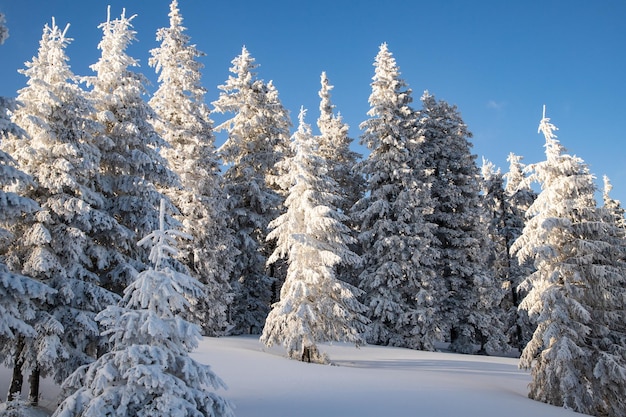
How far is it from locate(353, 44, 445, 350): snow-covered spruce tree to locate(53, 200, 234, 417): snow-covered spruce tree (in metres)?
18.8

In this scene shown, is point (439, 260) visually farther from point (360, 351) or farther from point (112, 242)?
point (112, 242)

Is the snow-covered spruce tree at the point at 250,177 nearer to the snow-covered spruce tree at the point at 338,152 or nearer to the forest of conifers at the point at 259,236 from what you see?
the forest of conifers at the point at 259,236

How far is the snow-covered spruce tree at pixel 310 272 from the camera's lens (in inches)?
658

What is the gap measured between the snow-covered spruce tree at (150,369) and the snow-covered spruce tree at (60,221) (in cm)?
549

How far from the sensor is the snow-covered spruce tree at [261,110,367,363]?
16.7 metres

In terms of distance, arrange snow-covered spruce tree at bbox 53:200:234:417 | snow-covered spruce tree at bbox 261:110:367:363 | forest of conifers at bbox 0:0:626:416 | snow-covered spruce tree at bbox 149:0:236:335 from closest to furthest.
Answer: snow-covered spruce tree at bbox 53:200:234:417
forest of conifers at bbox 0:0:626:416
snow-covered spruce tree at bbox 261:110:367:363
snow-covered spruce tree at bbox 149:0:236:335

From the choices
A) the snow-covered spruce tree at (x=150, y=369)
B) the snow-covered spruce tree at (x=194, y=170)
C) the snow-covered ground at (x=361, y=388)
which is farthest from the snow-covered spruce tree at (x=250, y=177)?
the snow-covered spruce tree at (x=150, y=369)

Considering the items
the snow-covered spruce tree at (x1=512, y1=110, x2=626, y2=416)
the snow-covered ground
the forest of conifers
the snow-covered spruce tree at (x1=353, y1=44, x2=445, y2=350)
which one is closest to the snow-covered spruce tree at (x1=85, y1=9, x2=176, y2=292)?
the forest of conifers

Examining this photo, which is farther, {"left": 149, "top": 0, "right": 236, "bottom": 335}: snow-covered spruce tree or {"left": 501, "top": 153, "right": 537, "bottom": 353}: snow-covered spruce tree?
{"left": 501, "top": 153, "right": 537, "bottom": 353}: snow-covered spruce tree

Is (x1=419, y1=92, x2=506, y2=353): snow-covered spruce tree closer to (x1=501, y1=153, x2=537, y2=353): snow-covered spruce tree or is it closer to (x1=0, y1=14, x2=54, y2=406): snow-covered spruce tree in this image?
(x1=501, y1=153, x2=537, y2=353): snow-covered spruce tree

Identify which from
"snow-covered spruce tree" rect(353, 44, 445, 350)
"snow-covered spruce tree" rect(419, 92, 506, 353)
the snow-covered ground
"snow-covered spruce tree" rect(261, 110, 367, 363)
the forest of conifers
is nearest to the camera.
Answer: the forest of conifers

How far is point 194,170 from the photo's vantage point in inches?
937

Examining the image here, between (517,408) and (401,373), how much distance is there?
4247 millimetres

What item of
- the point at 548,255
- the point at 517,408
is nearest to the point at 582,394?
the point at 517,408
